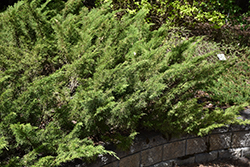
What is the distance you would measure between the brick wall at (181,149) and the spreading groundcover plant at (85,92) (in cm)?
14

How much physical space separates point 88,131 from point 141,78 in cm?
87

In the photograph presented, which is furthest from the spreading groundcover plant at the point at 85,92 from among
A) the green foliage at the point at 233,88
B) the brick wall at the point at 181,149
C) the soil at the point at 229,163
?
the green foliage at the point at 233,88

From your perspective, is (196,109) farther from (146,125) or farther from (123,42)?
(123,42)

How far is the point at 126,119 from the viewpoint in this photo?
98.5 inches

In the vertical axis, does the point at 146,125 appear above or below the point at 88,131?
below

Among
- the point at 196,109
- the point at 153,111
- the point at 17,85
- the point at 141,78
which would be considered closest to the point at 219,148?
the point at 196,109

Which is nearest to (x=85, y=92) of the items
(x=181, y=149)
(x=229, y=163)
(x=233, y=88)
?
(x=181, y=149)

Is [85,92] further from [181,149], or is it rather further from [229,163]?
[229,163]

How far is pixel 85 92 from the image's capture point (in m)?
2.23

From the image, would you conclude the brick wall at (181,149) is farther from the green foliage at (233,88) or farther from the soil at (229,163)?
the green foliage at (233,88)

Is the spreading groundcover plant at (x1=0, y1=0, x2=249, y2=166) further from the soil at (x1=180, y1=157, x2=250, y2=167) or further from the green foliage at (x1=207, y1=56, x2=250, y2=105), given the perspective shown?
the green foliage at (x1=207, y1=56, x2=250, y2=105)

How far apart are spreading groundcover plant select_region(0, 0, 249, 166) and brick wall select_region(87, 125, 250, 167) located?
14 centimetres

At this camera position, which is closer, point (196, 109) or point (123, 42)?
point (196, 109)

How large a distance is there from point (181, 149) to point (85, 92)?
1556 millimetres
